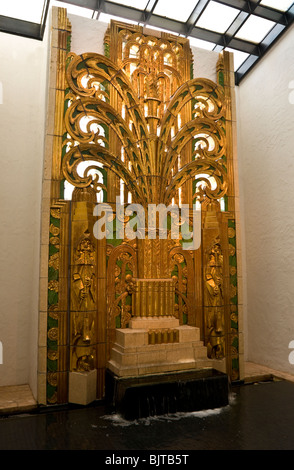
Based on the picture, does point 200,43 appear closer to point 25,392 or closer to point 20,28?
point 20,28

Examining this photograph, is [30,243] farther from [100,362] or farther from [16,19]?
[16,19]

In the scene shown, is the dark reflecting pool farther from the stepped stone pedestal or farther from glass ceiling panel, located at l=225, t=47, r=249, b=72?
glass ceiling panel, located at l=225, t=47, r=249, b=72

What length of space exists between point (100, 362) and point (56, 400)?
592 mm

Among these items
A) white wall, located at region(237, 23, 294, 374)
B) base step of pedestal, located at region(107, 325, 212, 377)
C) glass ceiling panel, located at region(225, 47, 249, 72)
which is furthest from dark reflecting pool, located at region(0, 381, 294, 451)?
glass ceiling panel, located at region(225, 47, 249, 72)

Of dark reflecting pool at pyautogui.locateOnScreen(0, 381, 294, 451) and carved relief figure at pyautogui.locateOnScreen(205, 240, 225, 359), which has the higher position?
carved relief figure at pyautogui.locateOnScreen(205, 240, 225, 359)

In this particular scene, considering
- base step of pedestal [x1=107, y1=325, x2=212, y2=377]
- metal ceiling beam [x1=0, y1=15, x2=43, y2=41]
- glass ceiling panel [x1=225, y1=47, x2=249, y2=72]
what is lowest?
base step of pedestal [x1=107, y1=325, x2=212, y2=377]

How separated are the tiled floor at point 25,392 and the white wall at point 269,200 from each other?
196 mm

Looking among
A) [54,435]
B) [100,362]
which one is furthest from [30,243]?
[54,435]

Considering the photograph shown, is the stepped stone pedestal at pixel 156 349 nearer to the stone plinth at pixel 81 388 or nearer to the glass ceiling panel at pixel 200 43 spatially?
the stone plinth at pixel 81 388

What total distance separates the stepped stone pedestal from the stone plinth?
257mm

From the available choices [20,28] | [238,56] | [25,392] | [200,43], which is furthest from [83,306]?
[238,56]

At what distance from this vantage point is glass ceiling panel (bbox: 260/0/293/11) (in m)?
5.16

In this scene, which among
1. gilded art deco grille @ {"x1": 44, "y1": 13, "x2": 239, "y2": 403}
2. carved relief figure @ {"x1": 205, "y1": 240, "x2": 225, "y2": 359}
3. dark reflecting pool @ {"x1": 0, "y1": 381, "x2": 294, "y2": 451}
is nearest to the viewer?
dark reflecting pool @ {"x1": 0, "y1": 381, "x2": 294, "y2": 451}
